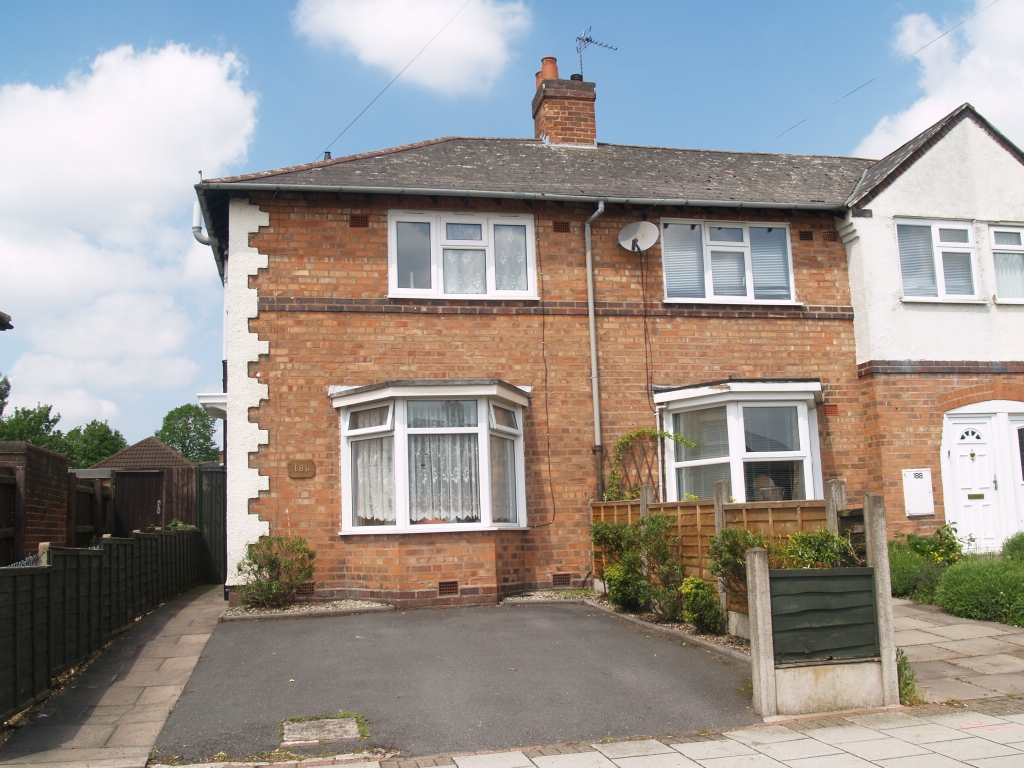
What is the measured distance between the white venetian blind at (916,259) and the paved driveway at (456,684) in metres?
7.47

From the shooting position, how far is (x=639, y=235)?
13.1 metres

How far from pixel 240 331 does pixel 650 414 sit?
5.81 metres

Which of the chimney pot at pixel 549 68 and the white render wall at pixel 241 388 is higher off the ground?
the chimney pot at pixel 549 68

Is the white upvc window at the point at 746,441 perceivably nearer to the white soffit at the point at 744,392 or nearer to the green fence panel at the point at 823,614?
the white soffit at the point at 744,392

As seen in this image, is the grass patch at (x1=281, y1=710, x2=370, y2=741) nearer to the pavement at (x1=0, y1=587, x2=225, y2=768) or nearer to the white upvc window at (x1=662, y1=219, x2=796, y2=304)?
the pavement at (x1=0, y1=587, x2=225, y2=768)

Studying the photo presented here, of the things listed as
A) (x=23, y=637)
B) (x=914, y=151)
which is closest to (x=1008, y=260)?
(x=914, y=151)

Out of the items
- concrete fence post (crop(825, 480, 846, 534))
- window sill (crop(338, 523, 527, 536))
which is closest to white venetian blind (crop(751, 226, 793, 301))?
window sill (crop(338, 523, 527, 536))

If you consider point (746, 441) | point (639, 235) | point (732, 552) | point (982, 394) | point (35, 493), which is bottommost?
point (732, 552)

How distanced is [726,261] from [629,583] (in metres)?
5.70

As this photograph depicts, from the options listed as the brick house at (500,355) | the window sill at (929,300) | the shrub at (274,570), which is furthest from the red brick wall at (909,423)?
the shrub at (274,570)

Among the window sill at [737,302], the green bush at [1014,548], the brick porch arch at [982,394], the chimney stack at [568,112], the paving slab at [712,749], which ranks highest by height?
the chimney stack at [568,112]

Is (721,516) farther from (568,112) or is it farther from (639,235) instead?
(568,112)

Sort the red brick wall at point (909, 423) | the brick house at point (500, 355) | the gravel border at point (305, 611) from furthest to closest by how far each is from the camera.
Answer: the red brick wall at point (909, 423) < the brick house at point (500, 355) < the gravel border at point (305, 611)

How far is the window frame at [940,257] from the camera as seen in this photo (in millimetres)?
13609
